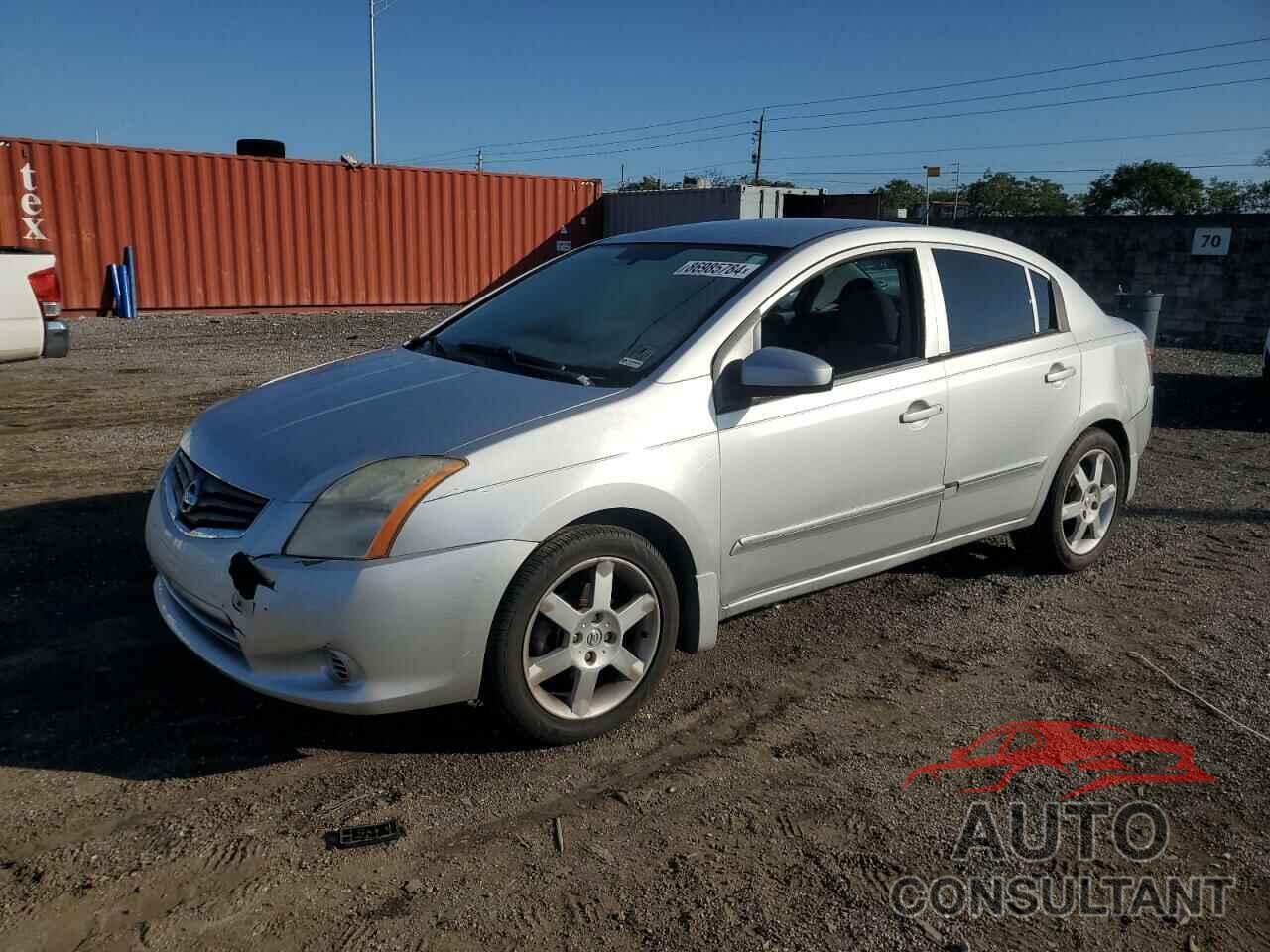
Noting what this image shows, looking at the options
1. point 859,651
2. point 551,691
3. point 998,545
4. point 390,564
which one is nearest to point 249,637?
point 390,564

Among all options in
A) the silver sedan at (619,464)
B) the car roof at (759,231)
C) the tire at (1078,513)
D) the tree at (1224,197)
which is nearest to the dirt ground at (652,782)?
the tire at (1078,513)

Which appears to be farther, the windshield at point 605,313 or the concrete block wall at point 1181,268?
the concrete block wall at point 1181,268

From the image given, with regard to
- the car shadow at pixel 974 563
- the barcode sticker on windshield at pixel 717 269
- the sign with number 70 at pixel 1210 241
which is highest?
the sign with number 70 at pixel 1210 241

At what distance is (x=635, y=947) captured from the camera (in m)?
2.36

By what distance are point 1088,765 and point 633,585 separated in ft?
5.04

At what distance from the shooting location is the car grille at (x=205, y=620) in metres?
3.04

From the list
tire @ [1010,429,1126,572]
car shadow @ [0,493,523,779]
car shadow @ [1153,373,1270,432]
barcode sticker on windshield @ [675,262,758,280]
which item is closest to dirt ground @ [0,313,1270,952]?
car shadow @ [0,493,523,779]

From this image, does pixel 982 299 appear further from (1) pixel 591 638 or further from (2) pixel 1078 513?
(1) pixel 591 638

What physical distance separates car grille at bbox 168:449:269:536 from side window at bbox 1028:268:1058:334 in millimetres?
3512

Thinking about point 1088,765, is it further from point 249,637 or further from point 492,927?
point 249,637

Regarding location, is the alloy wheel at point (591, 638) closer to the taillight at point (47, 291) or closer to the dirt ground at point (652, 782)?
the dirt ground at point (652, 782)

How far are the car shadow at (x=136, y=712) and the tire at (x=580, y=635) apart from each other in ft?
0.71

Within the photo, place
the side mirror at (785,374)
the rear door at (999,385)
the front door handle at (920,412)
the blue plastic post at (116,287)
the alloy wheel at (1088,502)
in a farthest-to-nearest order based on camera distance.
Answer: the blue plastic post at (116,287), the alloy wheel at (1088,502), the rear door at (999,385), the front door handle at (920,412), the side mirror at (785,374)

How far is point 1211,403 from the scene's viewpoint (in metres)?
10.5
